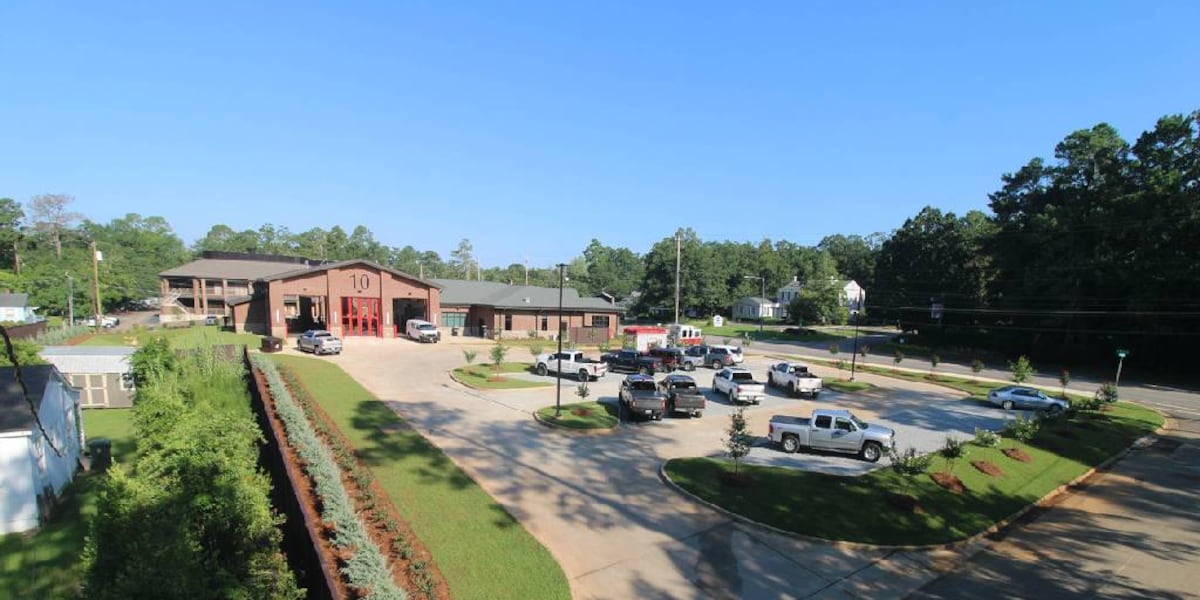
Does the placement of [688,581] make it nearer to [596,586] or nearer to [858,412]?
[596,586]

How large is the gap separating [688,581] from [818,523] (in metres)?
4.67

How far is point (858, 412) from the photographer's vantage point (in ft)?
86.1

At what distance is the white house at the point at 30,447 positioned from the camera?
12.1 meters

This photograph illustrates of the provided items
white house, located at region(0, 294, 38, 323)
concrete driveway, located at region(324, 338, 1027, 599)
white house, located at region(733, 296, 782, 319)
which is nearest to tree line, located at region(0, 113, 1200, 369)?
white house, located at region(733, 296, 782, 319)

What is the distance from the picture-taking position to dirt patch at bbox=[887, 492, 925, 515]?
45.8 ft

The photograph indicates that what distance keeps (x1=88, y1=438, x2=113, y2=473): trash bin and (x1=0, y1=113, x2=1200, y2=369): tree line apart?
41498 millimetres

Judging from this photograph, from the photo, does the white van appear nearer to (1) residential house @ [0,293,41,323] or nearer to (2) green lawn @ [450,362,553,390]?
(2) green lawn @ [450,362,553,390]

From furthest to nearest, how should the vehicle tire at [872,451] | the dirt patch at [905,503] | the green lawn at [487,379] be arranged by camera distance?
the green lawn at [487,379] < the vehicle tire at [872,451] < the dirt patch at [905,503]

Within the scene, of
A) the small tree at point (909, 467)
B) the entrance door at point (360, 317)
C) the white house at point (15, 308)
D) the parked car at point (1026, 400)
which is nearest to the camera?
the small tree at point (909, 467)

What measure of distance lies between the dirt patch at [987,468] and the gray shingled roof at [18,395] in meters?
27.0

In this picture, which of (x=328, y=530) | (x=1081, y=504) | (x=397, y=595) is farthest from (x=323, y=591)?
(x=1081, y=504)

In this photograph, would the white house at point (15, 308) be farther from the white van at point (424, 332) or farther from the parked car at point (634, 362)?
the parked car at point (634, 362)

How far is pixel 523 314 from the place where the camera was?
5231 centimetres

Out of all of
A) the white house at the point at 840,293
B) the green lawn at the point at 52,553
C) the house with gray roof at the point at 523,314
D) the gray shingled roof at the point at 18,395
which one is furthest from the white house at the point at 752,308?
the gray shingled roof at the point at 18,395
